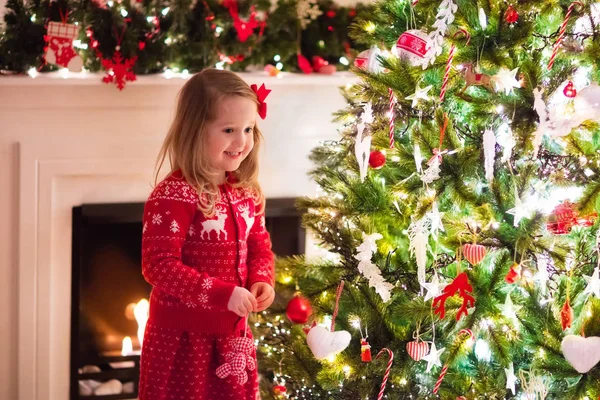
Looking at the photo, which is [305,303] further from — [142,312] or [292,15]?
[292,15]

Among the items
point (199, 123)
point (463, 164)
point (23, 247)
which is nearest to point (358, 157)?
point (463, 164)

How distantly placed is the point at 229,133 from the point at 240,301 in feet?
1.33

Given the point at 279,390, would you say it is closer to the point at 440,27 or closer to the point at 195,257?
the point at 195,257

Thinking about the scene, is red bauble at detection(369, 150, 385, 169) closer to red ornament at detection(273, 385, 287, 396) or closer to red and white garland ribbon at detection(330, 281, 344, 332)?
red and white garland ribbon at detection(330, 281, 344, 332)

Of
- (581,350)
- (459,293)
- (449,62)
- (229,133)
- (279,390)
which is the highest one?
(449,62)

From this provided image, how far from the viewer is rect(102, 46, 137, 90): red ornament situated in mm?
2773

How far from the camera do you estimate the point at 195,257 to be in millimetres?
2049

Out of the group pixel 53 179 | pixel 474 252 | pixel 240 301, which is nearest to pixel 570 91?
pixel 474 252

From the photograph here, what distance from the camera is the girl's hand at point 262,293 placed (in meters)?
2.08

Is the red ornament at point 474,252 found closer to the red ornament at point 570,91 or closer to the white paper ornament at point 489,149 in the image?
the white paper ornament at point 489,149

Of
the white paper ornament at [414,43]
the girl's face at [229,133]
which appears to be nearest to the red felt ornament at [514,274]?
the white paper ornament at [414,43]

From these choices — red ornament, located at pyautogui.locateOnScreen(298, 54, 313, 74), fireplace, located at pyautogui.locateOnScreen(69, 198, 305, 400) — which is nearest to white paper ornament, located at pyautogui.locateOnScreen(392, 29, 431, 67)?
red ornament, located at pyautogui.locateOnScreen(298, 54, 313, 74)

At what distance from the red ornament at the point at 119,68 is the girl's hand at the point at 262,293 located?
40.0 inches

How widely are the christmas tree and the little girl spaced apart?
0.25 m
